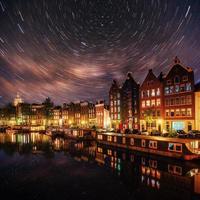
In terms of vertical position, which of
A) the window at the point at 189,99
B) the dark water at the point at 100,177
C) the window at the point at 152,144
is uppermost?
the window at the point at 189,99

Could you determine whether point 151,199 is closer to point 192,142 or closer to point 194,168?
point 194,168

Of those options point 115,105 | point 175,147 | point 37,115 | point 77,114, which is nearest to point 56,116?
point 77,114

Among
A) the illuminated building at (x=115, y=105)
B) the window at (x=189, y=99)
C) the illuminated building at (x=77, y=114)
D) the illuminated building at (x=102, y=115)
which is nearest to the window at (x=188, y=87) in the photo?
the window at (x=189, y=99)

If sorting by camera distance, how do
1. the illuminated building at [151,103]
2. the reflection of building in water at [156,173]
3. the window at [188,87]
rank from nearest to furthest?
1. the reflection of building in water at [156,173]
2. the window at [188,87]
3. the illuminated building at [151,103]

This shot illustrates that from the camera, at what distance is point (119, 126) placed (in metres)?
84.6

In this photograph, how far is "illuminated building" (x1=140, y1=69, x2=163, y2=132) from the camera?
66.1 m

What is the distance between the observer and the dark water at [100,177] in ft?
83.7

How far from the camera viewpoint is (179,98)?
6069cm

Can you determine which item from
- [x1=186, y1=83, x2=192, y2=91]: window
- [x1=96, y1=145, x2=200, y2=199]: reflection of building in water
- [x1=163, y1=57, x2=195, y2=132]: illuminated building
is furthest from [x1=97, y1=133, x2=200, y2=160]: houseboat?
[x1=186, y1=83, x2=192, y2=91]: window

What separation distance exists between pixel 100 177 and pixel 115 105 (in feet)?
194

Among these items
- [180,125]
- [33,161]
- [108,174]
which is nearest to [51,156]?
[33,161]

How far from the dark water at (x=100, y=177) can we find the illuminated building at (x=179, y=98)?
2095 cm

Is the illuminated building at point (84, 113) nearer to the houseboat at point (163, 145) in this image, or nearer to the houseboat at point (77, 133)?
the houseboat at point (77, 133)

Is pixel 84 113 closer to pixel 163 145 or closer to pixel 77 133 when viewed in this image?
pixel 77 133
